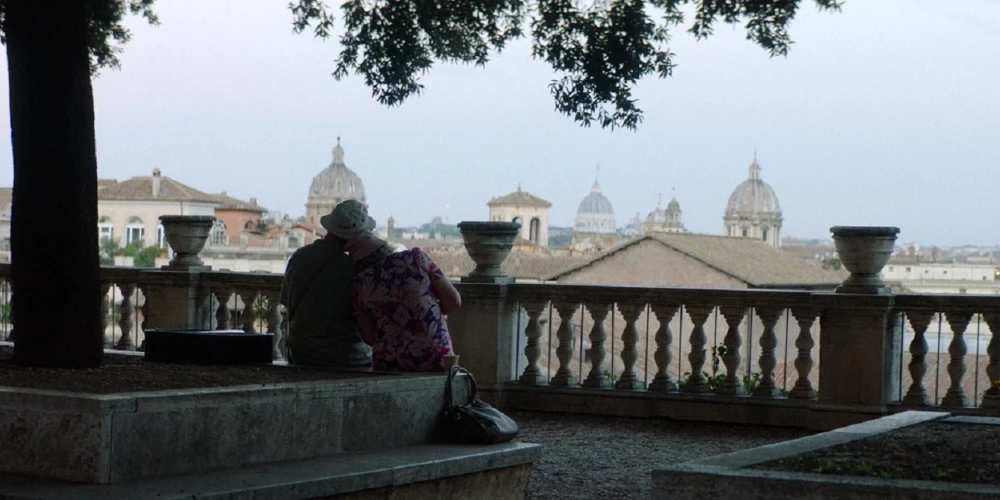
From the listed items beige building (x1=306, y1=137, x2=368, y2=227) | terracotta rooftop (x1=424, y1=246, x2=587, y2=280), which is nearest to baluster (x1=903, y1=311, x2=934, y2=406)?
terracotta rooftop (x1=424, y1=246, x2=587, y2=280)

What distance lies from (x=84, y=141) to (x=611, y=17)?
5376mm

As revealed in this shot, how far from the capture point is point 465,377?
19.7ft

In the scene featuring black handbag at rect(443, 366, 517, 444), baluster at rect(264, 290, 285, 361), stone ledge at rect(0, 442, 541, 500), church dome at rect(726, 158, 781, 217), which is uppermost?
church dome at rect(726, 158, 781, 217)

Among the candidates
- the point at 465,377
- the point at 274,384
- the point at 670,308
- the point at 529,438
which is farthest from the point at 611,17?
the point at 274,384

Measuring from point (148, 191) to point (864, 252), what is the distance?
75.1m

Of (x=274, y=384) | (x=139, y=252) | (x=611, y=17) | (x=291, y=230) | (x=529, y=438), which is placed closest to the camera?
(x=274, y=384)

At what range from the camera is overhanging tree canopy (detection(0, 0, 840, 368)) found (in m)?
6.00

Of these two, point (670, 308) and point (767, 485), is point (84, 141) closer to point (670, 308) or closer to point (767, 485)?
point (767, 485)

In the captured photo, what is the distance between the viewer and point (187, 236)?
35.0ft

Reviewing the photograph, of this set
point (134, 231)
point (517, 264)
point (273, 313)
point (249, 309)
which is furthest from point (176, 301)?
point (134, 231)

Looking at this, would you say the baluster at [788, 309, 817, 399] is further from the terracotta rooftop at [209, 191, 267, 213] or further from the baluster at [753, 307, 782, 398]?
the terracotta rooftop at [209, 191, 267, 213]

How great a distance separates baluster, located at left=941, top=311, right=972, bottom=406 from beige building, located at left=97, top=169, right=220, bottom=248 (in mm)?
67623

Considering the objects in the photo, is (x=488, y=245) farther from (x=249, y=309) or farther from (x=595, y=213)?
(x=595, y=213)

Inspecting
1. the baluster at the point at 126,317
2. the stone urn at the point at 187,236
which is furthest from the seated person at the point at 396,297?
the baluster at the point at 126,317
